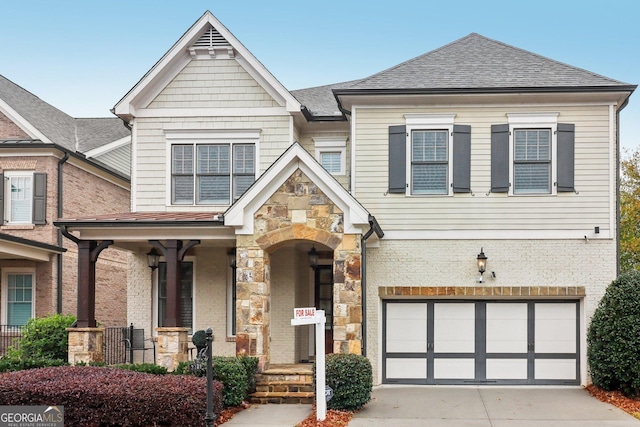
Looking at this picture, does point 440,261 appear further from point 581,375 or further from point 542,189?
point 581,375

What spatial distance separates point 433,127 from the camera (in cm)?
1529

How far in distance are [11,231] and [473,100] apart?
12437mm

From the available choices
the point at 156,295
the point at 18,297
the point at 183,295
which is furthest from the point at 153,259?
the point at 18,297

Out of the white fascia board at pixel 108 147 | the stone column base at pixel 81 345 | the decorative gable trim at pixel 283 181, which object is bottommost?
the stone column base at pixel 81 345

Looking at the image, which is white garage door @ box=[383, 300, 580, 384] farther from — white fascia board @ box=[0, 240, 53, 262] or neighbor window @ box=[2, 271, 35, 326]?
neighbor window @ box=[2, 271, 35, 326]

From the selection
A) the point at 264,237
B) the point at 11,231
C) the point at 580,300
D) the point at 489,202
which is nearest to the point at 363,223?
the point at 264,237

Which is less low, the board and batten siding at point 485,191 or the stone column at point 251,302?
the board and batten siding at point 485,191

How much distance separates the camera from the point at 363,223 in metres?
13.3

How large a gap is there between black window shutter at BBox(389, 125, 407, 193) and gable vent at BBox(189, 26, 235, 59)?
4183mm

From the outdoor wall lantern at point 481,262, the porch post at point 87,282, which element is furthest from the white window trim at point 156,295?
the outdoor wall lantern at point 481,262

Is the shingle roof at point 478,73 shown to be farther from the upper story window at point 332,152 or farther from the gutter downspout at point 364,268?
the gutter downspout at point 364,268

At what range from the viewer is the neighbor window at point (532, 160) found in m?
15.1

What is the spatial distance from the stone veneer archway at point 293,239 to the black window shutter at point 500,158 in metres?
3.61
